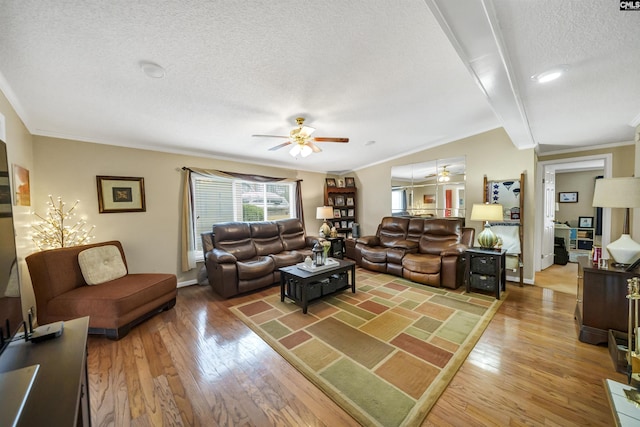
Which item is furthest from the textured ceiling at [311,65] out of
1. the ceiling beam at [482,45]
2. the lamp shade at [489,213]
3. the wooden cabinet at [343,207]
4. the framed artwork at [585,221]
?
the framed artwork at [585,221]

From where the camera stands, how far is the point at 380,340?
2252mm

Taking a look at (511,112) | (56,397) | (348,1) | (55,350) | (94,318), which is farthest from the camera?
(511,112)

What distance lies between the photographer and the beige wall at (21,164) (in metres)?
2.15

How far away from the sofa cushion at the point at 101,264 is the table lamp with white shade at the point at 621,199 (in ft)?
A: 16.7

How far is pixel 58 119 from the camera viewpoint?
2627 millimetres

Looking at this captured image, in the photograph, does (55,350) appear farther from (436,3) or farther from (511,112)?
(511,112)

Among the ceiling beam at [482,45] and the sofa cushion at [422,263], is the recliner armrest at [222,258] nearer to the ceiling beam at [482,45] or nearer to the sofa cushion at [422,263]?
the sofa cushion at [422,263]

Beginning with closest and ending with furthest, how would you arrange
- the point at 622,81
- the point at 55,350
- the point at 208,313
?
the point at 55,350
the point at 622,81
the point at 208,313

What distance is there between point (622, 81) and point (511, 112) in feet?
2.43

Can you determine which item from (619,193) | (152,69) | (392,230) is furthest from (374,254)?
(152,69)

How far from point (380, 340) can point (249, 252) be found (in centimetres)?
263

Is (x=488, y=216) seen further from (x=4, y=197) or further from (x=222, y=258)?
(x=4, y=197)

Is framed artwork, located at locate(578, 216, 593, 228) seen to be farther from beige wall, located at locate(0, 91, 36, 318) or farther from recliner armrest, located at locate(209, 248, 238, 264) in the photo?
beige wall, located at locate(0, 91, 36, 318)

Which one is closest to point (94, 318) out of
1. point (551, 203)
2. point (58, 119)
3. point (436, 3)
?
point (58, 119)
